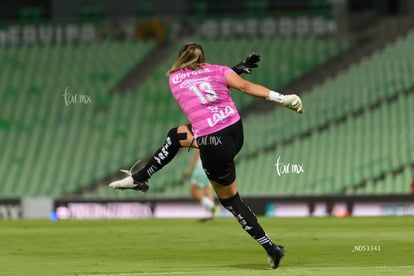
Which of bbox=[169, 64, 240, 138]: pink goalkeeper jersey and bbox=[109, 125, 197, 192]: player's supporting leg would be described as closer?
bbox=[169, 64, 240, 138]: pink goalkeeper jersey

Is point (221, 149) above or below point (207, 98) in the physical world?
below

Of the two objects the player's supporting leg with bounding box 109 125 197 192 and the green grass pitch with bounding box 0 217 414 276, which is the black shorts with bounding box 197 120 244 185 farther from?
the green grass pitch with bounding box 0 217 414 276

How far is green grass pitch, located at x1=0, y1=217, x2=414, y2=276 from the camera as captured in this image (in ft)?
42.1

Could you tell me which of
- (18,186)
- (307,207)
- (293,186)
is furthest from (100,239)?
(18,186)

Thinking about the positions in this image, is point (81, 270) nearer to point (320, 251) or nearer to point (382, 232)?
point (320, 251)

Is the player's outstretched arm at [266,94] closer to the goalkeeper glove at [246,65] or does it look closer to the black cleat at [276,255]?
the goalkeeper glove at [246,65]

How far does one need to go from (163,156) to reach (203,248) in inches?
163

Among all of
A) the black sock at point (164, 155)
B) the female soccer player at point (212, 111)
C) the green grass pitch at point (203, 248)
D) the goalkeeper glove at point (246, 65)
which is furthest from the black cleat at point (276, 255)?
the goalkeeper glove at point (246, 65)

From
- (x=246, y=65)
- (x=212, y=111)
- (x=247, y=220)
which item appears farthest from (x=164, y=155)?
(x=246, y=65)

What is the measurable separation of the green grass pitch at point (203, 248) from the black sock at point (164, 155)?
3.54 ft

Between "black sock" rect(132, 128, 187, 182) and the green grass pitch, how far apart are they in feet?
3.54

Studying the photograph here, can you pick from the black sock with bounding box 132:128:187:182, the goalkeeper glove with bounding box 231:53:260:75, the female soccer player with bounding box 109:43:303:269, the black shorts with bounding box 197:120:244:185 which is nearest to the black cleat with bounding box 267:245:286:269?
the female soccer player with bounding box 109:43:303:269

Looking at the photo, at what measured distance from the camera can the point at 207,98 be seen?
1226 cm

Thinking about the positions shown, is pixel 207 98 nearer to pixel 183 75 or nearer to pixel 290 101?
pixel 183 75
